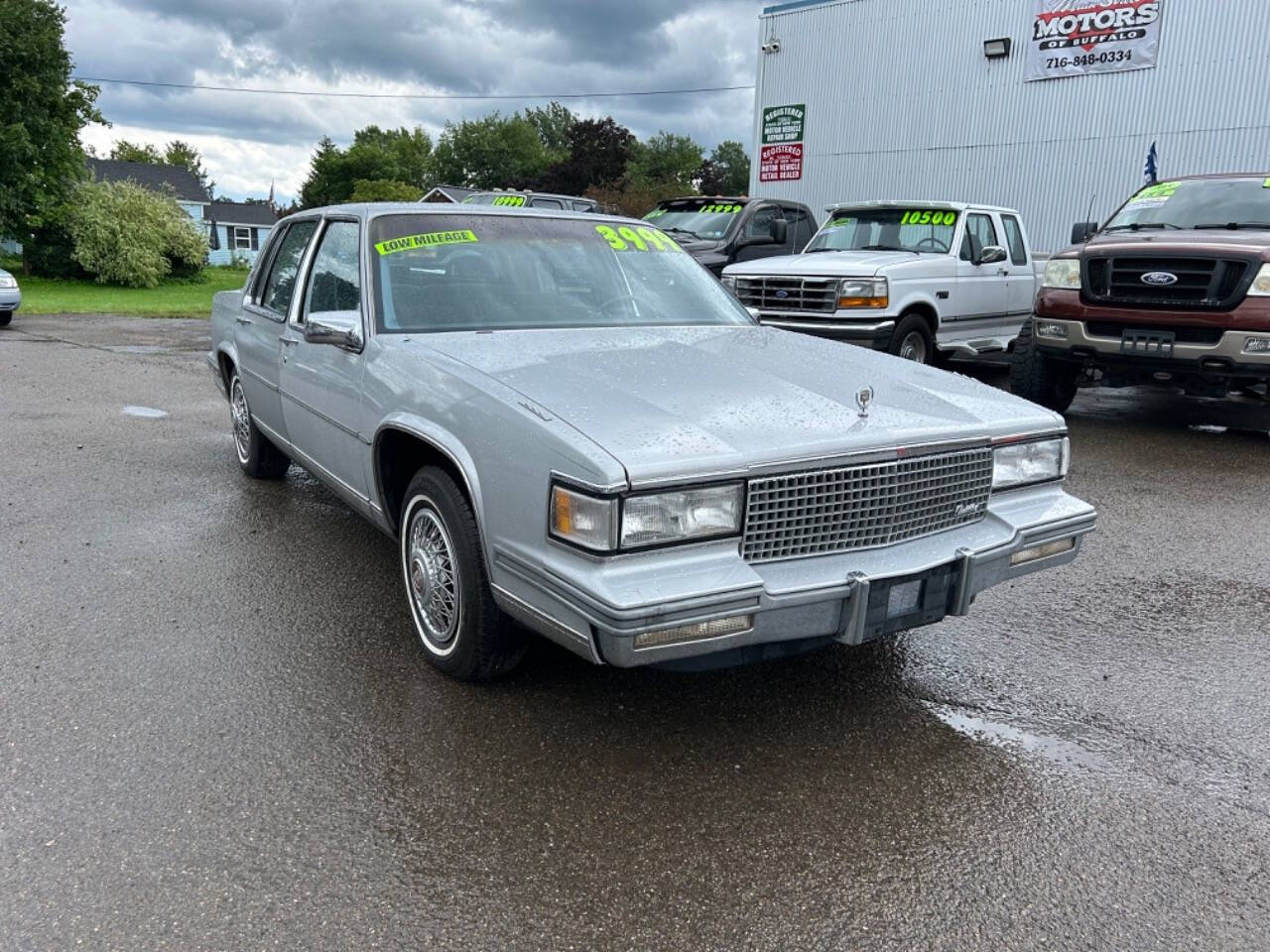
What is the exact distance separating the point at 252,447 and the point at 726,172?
265 feet

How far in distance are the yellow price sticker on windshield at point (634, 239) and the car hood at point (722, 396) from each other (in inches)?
26.6

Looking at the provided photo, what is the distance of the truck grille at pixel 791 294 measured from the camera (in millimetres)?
9102

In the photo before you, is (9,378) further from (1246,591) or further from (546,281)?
(1246,591)

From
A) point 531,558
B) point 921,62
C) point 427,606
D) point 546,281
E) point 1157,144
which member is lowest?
point 427,606

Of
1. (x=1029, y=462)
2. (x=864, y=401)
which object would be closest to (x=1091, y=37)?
(x=1029, y=462)

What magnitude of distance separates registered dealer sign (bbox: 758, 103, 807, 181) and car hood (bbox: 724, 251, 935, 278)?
13526mm

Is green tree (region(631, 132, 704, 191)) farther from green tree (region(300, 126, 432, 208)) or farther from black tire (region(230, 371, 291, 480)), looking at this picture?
black tire (region(230, 371, 291, 480))

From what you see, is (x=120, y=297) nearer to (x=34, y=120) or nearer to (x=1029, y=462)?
(x=34, y=120)

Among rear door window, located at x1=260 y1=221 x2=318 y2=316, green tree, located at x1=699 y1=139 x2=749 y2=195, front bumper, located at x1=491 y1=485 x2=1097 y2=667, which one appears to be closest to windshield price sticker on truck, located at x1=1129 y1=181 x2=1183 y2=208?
front bumper, located at x1=491 y1=485 x2=1097 y2=667

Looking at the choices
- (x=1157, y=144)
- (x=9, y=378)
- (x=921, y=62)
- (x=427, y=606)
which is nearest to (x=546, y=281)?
(x=427, y=606)

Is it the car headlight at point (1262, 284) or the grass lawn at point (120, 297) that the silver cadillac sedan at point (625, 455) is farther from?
the grass lawn at point (120, 297)

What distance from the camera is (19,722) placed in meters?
3.08

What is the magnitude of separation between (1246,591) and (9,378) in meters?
11.0

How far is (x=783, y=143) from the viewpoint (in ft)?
75.9
